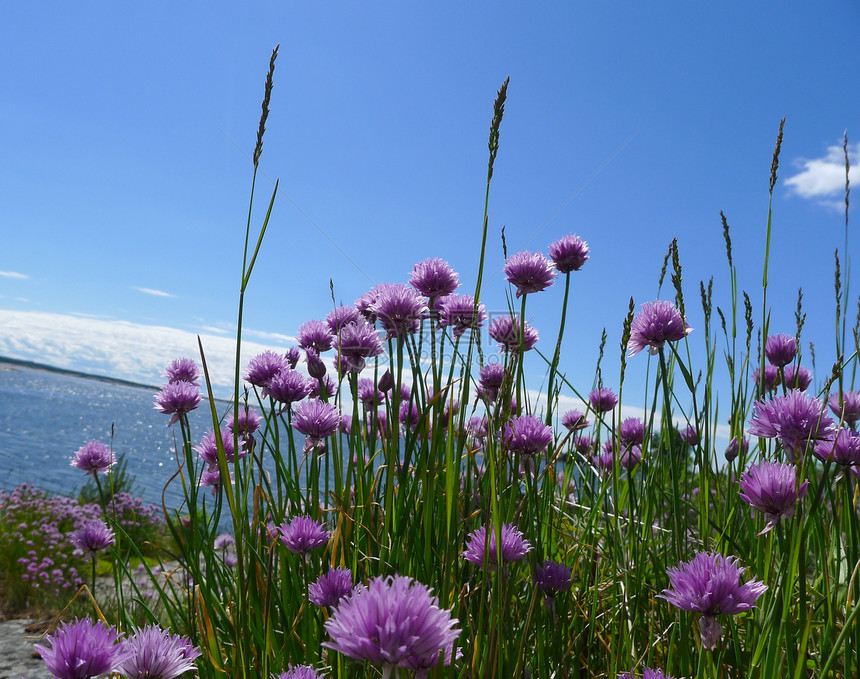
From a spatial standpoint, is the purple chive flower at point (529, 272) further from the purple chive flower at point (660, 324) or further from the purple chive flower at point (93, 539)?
the purple chive flower at point (93, 539)

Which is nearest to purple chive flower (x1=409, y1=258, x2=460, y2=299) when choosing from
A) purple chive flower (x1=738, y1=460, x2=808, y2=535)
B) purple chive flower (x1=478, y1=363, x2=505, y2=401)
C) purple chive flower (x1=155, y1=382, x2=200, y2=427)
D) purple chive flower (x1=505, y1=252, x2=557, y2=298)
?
purple chive flower (x1=505, y1=252, x2=557, y2=298)

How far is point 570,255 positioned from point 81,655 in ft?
5.61

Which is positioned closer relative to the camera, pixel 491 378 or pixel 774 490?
pixel 774 490

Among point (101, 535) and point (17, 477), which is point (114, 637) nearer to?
point (101, 535)

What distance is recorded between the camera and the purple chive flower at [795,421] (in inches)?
42.7

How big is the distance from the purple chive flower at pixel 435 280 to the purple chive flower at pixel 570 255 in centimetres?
39

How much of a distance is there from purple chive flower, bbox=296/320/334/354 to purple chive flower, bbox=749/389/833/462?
145cm

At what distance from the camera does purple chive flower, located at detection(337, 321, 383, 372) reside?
5.55ft

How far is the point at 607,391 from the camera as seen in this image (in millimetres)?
2502

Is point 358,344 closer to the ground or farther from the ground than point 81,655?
farther from the ground

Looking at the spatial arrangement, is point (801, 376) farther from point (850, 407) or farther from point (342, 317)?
point (342, 317)

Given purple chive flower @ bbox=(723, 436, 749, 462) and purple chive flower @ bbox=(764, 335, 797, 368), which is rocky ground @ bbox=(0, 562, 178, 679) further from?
purple chive flower @ bbox=(764, 335, 797, 368)

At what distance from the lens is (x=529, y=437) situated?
1.57 metres


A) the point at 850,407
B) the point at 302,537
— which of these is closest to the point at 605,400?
the point at 850,407
